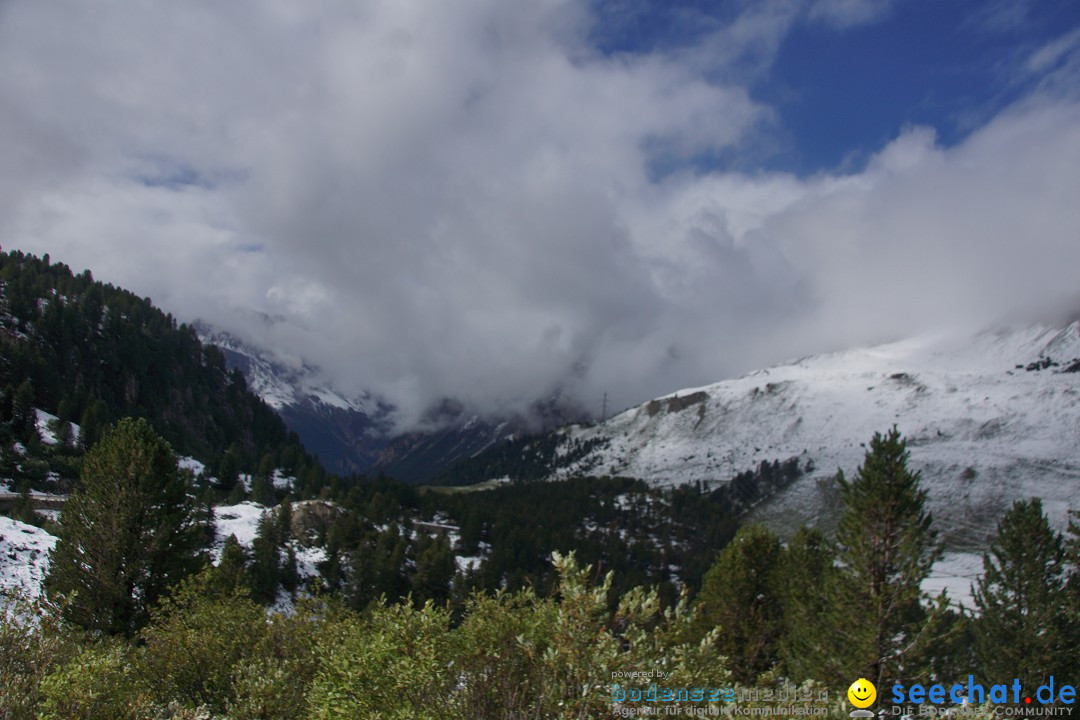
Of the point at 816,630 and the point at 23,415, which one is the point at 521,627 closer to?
the point at 816,630

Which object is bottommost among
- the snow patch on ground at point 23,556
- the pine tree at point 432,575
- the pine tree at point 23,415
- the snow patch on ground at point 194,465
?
the pine tree at point 432,575

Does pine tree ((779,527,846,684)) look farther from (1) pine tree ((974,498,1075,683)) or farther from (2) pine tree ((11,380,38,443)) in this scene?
(2) pine tree ((11,380,38,443))

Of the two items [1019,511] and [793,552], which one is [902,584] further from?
[793,552]

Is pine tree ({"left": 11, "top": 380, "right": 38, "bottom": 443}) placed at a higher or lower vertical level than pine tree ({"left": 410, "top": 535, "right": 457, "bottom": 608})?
higher

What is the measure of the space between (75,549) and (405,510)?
460 ft

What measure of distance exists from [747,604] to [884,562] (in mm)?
22770

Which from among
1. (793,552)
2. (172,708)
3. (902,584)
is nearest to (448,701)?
(172,708)

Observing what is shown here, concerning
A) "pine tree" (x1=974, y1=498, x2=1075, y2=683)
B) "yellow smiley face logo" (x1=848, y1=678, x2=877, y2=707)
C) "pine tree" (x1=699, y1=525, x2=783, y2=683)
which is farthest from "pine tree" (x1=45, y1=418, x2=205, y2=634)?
"pine tree" (x1=974, y1=498, x2=1075, y2=683)

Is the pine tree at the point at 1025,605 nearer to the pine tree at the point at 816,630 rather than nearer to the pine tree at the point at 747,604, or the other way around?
the pine tree at the point at 816,630

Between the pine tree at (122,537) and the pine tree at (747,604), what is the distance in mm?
41903

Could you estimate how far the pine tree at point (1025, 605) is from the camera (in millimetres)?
35625

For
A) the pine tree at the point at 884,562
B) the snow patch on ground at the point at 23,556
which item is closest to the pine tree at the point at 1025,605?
the pine tree at the point at 884,562

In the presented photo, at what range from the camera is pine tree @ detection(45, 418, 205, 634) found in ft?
120

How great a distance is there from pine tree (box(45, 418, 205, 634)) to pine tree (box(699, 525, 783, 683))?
41903mm
